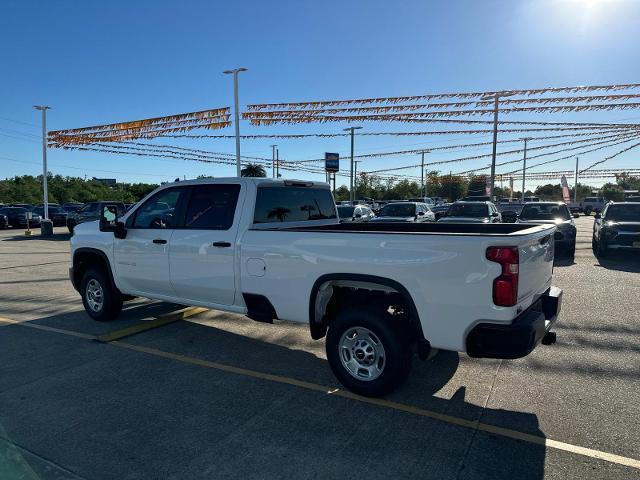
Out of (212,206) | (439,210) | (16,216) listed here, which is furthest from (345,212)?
Result: (16,216)

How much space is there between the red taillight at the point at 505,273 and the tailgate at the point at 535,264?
0.38 ft

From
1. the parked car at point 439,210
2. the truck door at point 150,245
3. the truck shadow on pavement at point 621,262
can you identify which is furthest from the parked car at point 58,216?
the truck shadow on pavement at point 621,262

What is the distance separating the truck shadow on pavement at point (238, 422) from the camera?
302 cm

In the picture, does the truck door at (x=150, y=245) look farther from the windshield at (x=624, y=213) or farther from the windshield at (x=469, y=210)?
the windshield at (x=624, y=213)

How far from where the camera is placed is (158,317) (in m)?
6.75

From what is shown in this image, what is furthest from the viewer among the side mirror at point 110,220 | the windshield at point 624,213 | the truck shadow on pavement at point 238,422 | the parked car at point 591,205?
the parked car at point 591,205

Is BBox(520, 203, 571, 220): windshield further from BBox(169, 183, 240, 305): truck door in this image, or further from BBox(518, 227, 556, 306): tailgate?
BBox(169, 183, 240, 305): truck door

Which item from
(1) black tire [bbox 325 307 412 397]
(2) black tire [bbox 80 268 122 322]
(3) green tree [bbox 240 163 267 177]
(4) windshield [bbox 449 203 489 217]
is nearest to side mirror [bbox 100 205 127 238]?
(2) black tire [bbox 80 268 122 322]

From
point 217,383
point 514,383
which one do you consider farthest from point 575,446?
point 217,383

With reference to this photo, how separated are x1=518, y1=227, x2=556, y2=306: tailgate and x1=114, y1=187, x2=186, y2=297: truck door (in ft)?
12.5

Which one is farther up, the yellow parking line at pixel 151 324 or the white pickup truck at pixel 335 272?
the white pickup truck at pixel 335 272

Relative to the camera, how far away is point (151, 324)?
638 centimetres

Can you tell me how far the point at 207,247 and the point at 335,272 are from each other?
172cm

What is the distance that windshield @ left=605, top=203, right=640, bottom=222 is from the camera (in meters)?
13.4
